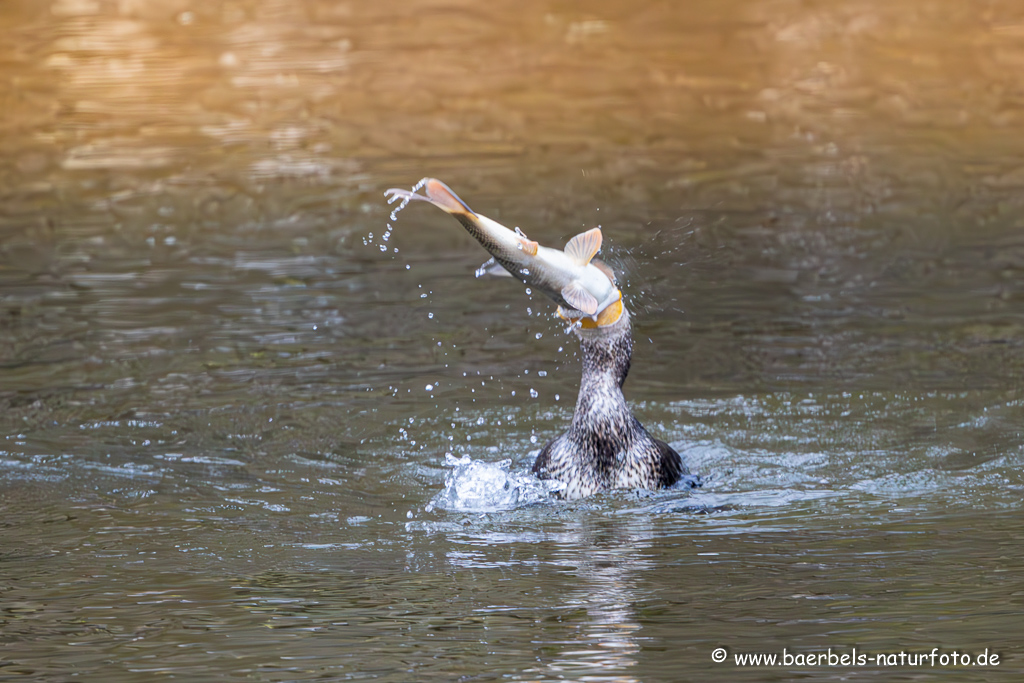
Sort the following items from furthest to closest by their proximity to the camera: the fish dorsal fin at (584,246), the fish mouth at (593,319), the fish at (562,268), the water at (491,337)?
the fish mouth at (593,319)
the fish dorsal fin at (584,246)
the fish at (562,268)
the water at (491,337)

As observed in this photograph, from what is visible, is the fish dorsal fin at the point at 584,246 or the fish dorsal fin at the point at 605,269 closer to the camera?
the fish dorsal fin at the point at 584,246

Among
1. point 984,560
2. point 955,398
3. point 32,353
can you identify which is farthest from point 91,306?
point 984,560

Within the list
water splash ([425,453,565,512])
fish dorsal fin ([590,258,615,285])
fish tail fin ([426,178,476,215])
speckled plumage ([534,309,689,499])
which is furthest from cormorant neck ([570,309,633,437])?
fish tail fin ([426,178,476,215])

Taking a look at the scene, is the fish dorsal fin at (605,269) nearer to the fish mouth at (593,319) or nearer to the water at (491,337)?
the fish mouth at (593,319)

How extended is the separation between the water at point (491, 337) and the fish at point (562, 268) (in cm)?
51

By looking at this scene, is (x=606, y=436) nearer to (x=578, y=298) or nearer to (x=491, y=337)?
(x=578, y=298)

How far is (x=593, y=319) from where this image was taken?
19.3ft

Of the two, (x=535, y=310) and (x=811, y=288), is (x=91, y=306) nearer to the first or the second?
(x=535, y=310)

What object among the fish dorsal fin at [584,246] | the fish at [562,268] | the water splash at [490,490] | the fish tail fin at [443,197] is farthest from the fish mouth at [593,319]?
the fish tail fin at [443,197]

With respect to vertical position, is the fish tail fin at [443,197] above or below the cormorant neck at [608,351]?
above

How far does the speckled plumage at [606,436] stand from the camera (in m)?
5.98

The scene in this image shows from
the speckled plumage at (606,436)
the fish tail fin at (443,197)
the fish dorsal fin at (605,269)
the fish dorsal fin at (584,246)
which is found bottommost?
the speckled plumage at (606,436)

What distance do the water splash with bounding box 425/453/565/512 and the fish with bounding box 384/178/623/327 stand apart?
Answer: 0.75 meters

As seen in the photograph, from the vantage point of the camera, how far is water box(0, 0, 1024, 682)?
4.55 metres
